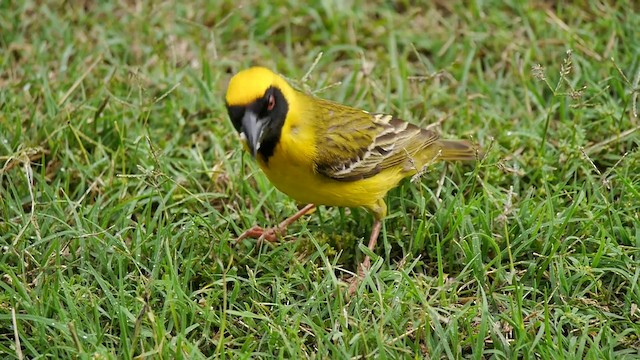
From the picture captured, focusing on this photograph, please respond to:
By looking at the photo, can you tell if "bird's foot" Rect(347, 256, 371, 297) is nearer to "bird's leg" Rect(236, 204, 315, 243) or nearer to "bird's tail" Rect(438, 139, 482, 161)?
"bird's leg" Rect(236, 204, 315, 243)

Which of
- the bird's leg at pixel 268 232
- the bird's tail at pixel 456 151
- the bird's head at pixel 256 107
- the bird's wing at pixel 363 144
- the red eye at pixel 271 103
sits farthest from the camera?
the bird's tail at pixel 456 151

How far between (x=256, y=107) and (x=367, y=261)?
114cm

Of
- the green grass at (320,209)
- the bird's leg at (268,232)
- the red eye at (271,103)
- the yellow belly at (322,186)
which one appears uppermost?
the red eye at (271,103)

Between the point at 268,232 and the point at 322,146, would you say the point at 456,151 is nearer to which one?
the point at 322,146

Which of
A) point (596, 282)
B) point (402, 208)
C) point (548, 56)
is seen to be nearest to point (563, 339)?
point (596, 282)

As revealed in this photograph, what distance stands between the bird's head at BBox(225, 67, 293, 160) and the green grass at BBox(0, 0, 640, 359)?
0.59m

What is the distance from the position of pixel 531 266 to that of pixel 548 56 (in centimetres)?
250

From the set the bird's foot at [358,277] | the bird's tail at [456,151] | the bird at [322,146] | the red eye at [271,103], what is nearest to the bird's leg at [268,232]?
the bird at [322,146]

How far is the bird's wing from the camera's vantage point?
4875 mm

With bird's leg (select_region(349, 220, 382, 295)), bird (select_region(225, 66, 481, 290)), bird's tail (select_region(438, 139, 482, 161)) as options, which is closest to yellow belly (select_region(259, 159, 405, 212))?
bird (select_region(225, 66, 481, 290))

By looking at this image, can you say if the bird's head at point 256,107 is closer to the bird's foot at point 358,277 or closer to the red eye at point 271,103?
the red eye at point 271,103

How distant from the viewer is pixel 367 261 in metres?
4.92

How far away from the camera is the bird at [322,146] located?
4.43 m

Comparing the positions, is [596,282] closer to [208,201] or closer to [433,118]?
[433,118]
